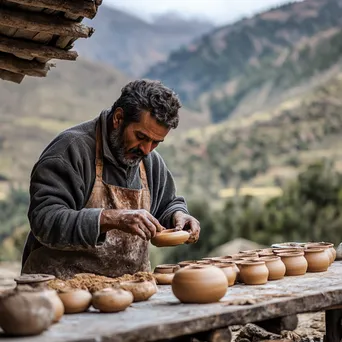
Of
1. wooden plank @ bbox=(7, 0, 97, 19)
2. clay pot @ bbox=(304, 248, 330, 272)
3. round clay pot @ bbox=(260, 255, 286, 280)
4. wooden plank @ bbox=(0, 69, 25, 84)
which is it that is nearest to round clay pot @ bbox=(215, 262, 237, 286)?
round clay pot @ bbox=(260, 255, 286, 280)

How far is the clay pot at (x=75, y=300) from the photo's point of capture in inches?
131

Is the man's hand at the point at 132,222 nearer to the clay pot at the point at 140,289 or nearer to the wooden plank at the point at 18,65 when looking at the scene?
the clay pot at the point at 140,289

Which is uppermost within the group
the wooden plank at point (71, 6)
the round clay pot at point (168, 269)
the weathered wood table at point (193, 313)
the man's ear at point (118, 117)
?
the wooden plank at point (71, 6)

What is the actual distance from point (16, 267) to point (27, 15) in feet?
36.9

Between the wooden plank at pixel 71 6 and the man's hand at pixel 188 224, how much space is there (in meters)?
1.64

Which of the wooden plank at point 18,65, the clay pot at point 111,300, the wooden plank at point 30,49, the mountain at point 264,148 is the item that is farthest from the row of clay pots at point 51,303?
the mountain at point 264,148

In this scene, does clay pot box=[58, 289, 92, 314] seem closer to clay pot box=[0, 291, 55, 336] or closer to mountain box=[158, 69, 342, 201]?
clay pot box=[0, 291, 55, 336]

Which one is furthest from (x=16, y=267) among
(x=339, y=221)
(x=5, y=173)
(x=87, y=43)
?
(x=87, y=43)

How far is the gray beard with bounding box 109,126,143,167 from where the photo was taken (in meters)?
4.60

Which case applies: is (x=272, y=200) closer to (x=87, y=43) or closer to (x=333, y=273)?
(x=333, y=273)

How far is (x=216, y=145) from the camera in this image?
46.6 metres

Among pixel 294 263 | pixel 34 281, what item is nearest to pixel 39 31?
pixel 34 281

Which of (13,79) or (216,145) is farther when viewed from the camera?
(216,145)

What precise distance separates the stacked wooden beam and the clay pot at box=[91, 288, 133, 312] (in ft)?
7.95
